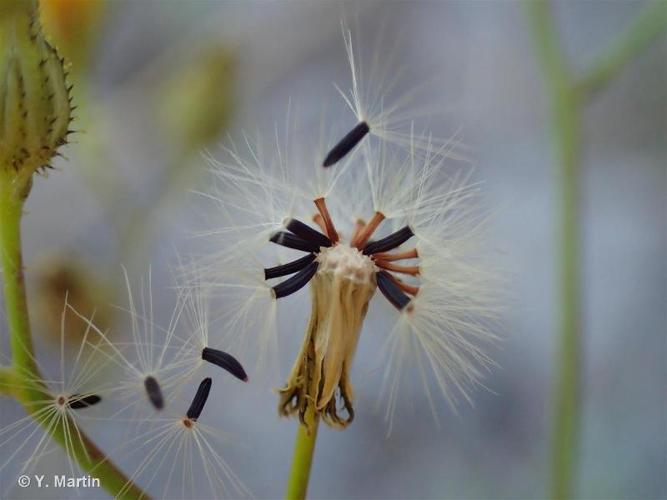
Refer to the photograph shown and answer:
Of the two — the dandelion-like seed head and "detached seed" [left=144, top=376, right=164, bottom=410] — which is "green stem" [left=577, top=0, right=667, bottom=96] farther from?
"detached seed" [left=144, top=376, right=164, bottom=410]

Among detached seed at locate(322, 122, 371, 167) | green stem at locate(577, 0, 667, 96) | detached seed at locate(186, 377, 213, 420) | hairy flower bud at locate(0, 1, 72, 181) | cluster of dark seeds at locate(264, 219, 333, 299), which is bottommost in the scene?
detached seed at locate(186, 377, 213, 420)

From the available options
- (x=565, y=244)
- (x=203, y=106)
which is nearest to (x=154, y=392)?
(x=203, y=106)

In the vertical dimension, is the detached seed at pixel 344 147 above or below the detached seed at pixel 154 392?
above

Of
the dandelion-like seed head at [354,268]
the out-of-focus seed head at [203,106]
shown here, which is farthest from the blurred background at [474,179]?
the dandelion-like seed head at [354,268]

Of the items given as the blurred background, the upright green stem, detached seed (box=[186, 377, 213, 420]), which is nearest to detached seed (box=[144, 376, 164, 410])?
detached seed (box=[186, 377, 213, 420])

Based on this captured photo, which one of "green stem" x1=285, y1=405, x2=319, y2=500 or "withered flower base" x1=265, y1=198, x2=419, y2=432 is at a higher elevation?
"withered flower base" x1=265, y1=198, x2=419, y2=432

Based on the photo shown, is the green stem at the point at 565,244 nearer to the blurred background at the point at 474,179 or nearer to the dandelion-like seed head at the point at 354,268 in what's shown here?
the blurred background at the point at 474,179

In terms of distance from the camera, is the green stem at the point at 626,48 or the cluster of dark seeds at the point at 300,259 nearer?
the cluster of dark seeds at the point at 300,259
